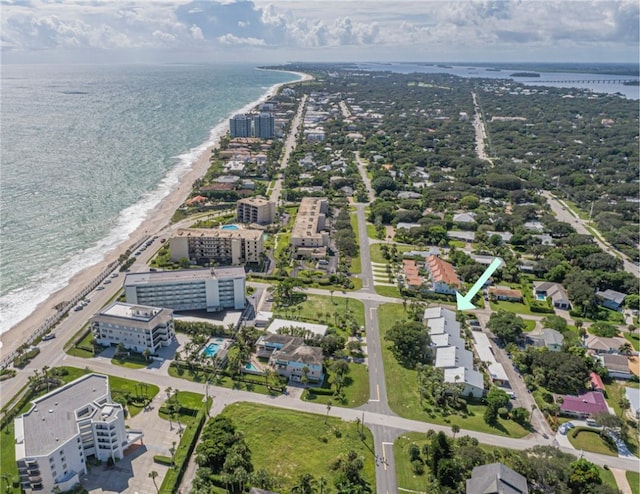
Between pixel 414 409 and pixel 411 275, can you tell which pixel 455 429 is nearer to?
pixel 414 409

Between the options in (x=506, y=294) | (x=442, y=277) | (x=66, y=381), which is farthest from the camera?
(x=442, y=277)

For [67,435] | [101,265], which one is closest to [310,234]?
[101,265]

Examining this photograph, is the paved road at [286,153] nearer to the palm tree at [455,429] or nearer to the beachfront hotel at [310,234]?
the beachfront hotel at [310,234]

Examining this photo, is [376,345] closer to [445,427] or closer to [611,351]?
[445,427]

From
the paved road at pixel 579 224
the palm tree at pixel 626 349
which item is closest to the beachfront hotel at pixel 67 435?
the palm tree at pixel 626 349

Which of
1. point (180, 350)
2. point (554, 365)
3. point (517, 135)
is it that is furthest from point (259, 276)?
point (517, 135)

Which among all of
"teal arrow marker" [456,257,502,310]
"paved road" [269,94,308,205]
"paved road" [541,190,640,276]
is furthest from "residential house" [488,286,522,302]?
"teal arrow marker" [456,257,502,310]

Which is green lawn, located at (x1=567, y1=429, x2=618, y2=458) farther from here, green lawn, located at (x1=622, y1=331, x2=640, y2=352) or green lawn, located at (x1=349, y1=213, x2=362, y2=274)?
green lawn, located at (x1=349, y1=213, x2=362, y2=274)
